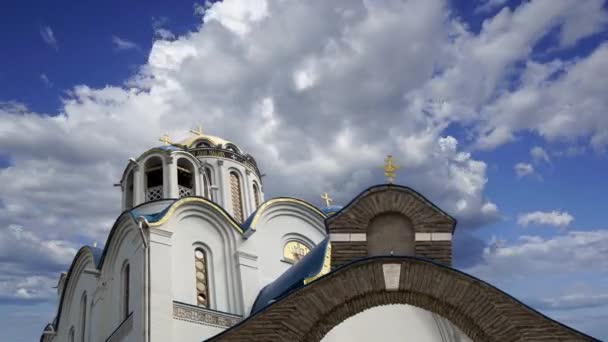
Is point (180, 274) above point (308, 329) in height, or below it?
above

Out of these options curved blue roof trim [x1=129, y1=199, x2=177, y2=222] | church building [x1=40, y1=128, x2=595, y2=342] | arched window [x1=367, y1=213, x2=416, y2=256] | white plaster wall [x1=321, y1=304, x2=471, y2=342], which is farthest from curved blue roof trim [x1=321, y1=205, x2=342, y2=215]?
arched window [x1=367, y1=213, x2=416, y2=256]

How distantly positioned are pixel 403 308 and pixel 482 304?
4.70 metres

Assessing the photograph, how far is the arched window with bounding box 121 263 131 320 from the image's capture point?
15930mm

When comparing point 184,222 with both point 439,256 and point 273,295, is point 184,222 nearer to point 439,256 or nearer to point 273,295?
point 273,295

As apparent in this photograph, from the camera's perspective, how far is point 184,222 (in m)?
16.6

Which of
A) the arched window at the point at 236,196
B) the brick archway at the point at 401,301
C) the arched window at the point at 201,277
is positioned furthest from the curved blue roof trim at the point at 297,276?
the brick archway at the point at 401,301

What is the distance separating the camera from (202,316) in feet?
50.4

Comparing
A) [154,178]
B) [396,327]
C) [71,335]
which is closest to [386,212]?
[396,327]

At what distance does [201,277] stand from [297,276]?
279 cm

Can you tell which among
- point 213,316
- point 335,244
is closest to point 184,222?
point 213,316

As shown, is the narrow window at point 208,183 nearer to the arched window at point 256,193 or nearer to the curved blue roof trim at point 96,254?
the arched window at point 256,193

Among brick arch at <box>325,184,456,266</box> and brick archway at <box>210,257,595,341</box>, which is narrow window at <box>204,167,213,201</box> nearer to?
brick arch at <box>325,184,456,266</box>

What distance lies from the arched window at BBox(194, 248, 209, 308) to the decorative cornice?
0.45 m

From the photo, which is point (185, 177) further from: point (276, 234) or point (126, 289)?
point (126, 289)
